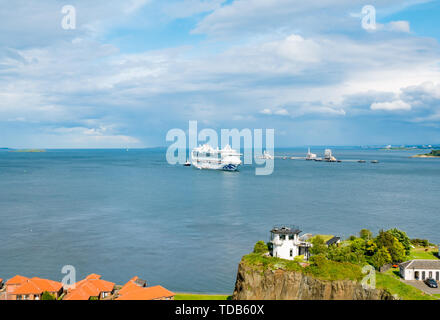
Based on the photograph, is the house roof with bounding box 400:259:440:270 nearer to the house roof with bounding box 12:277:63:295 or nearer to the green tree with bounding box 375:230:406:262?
the green tree with bounding box 375:230:406:262

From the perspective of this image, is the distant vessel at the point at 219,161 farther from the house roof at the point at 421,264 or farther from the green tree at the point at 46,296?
the green tree at the point at 46,296

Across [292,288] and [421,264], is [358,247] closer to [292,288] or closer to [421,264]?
[421,264]

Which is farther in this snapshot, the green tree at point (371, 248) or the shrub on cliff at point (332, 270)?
the green tree at point (371, 248)

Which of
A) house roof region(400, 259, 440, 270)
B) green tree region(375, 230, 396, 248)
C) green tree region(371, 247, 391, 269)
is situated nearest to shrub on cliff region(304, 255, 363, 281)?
green tree region(371, 247, 391, 269)

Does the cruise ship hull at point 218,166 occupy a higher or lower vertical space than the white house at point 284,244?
higher

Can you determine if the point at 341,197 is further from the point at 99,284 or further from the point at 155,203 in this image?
→ the point at 99,284

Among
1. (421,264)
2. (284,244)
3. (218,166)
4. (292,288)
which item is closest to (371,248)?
(421,264)

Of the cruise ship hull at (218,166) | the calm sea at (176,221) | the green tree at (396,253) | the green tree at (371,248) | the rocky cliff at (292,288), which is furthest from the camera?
the cruise ship hull at (218,166)

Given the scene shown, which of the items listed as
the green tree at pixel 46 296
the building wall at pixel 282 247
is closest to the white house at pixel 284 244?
the building wall at pixel 282 247
